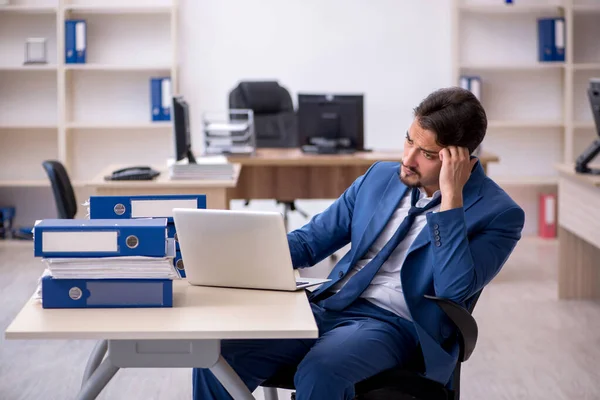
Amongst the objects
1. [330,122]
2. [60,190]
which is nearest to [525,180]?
[330,122]

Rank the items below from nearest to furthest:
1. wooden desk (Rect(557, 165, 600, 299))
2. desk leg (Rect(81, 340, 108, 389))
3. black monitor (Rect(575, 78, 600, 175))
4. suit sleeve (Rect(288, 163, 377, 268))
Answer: suit sleeve (Rect(288, 163, 377, 268)) < desk leg (Rect(81, 340, 108, 389)) < black monitor (Rect(575, 78, 600, 175)) < wooden desk (Rect(557, 165, 600, 299))

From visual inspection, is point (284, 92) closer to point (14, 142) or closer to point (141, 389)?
point (14, 142)

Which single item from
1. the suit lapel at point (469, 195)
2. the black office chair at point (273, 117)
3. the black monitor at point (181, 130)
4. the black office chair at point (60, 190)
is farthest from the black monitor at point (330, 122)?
the suit lapel at point (469, 195)

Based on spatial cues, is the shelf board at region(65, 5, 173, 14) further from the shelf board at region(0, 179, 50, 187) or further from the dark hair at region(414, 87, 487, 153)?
the dark hair at region(414, 87, 487, 153)

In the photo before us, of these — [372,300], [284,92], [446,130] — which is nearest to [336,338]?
[372,300]

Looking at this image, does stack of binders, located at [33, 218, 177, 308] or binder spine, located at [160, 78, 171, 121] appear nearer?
stack of binders, located at [33, 218, 177, 308]

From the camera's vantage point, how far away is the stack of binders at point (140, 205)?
259cm

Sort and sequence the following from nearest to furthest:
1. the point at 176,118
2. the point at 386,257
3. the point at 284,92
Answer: the point at 386,257
the point at 176,118
the point at 284,92

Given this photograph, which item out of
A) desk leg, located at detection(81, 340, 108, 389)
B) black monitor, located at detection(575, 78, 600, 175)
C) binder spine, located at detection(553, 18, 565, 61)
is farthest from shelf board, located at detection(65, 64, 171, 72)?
desk leg, located at detection(81, 340, 108, 389)

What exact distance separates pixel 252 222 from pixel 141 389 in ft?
5.68

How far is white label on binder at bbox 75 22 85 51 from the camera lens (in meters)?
6.66

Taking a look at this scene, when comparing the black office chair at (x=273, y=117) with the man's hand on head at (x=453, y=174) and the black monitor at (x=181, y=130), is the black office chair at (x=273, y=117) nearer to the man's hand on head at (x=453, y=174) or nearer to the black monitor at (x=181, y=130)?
the black monitor at (x=181, y=130)

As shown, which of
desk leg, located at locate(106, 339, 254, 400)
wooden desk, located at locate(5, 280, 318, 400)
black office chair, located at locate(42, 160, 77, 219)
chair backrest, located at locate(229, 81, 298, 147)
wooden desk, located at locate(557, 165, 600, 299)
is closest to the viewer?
wooden desk, located at locate(5, 280, 318, 400)

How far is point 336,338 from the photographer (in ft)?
7.63
